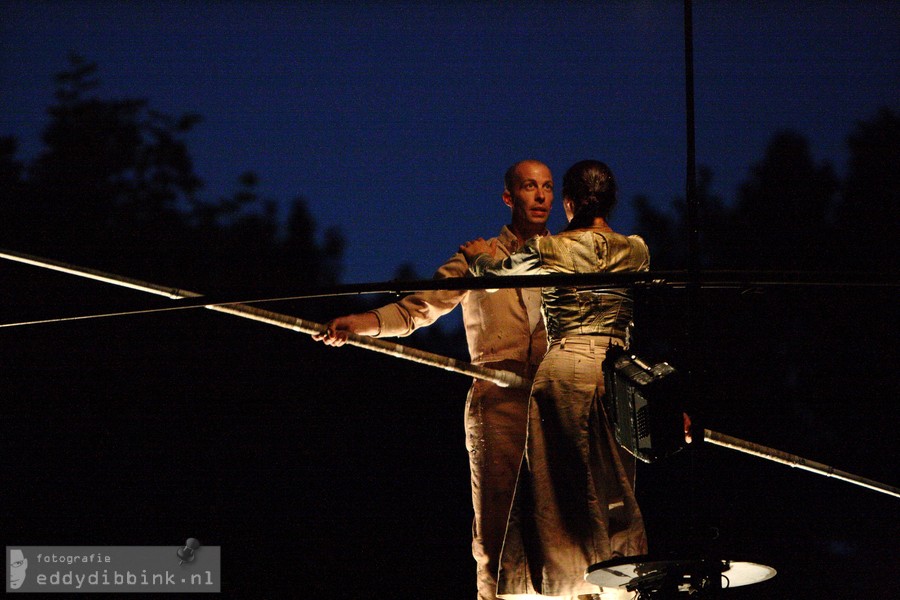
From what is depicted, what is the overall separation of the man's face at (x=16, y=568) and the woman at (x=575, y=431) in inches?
132

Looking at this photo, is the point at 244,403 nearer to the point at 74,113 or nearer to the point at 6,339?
the point at 6,339

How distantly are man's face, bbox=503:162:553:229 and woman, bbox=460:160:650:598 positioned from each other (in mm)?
943

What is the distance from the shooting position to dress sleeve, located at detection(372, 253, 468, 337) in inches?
218

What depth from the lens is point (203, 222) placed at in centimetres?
1119

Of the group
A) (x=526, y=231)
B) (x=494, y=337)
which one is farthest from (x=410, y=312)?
(x=526, y=231)

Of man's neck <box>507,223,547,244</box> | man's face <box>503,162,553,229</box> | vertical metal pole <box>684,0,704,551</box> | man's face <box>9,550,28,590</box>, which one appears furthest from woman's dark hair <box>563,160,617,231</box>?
man's face <box>9,550,28,590</box>

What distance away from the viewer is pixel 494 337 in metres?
5.66

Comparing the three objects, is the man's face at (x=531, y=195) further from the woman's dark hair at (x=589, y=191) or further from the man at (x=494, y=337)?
the woman's dark hair at (x=589, y=191)

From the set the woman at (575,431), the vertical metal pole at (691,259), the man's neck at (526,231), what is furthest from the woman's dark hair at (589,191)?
the man's neck at (526,231)

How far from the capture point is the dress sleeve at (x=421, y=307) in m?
5.54

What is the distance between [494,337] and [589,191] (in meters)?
1.22

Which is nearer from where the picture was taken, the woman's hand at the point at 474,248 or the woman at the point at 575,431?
the woman at the point at 575,431

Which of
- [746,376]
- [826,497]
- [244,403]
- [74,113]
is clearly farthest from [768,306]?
[74,113]

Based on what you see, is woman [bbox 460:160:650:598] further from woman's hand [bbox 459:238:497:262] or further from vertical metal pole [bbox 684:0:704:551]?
vertical metal pole [bbox 684:0:704:551]
